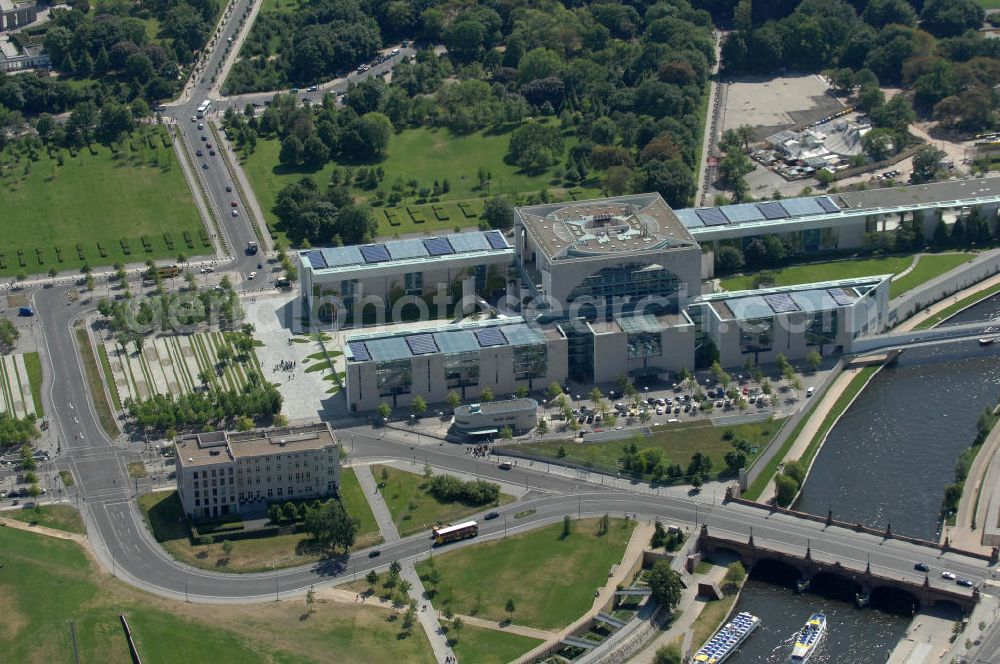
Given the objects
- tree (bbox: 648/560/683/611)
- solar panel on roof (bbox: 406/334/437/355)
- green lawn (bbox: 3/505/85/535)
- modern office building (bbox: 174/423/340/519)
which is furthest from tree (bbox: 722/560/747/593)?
green lawn (bbox: 3/505/85/535)

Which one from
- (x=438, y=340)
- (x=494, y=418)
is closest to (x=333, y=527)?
(x=494, y=418)

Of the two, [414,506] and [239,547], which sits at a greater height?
[239,547]

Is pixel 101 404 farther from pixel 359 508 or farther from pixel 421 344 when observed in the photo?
pixel 359 508

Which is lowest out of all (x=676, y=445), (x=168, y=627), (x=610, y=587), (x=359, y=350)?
(x=676, y=445)

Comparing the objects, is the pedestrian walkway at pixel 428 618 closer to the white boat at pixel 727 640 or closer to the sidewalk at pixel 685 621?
the sidewalk at pixel 685 621

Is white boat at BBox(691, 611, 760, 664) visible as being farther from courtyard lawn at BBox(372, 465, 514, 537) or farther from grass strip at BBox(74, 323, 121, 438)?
grass strip at BBox(74, 323, 121, 438)

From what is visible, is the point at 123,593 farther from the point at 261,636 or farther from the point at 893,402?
the point at 893,402

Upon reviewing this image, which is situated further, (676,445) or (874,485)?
(676,445)
